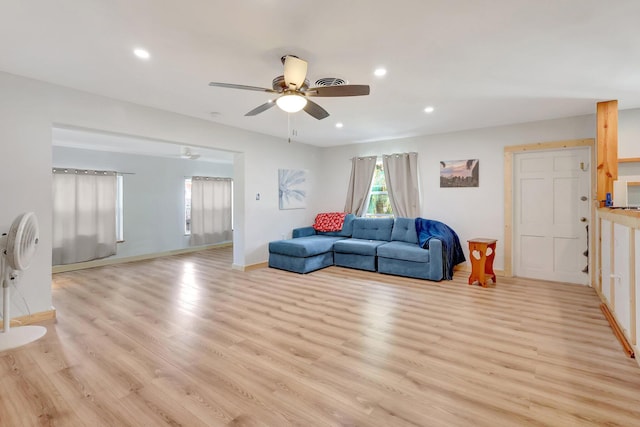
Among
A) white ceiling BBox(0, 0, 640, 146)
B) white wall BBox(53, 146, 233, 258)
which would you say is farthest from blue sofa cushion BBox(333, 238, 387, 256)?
A: white wall BBox(53, 146, 233, 258)

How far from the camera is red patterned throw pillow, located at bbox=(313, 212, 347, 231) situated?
636 centimetres

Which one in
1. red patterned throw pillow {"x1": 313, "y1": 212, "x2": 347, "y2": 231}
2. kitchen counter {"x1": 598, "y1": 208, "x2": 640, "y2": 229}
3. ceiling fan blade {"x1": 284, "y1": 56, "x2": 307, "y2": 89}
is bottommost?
red patterned throw pillow {"x1": 313, "y1": 212, "x2": 347, "y2": 231}

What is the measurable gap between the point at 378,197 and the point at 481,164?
2.02 m

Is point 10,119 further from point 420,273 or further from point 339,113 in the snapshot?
point 420,273

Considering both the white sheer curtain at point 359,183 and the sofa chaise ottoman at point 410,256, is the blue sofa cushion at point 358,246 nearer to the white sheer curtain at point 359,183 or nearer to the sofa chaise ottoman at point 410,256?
the sofa chaise ottoman at point 410,256

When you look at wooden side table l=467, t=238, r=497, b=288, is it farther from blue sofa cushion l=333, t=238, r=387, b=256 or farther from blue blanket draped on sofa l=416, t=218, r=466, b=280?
blue sofa cushion l=333, t=238, r=387, b=256

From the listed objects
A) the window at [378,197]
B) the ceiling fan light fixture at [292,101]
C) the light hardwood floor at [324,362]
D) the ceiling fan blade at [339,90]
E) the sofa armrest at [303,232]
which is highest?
the ceiling fan blade at [339,90]

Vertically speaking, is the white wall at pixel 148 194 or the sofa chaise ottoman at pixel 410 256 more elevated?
the white wall at pixel 148 194

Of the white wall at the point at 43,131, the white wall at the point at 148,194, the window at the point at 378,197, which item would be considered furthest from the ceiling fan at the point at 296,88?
Answer: the white wall at the point at 148,194

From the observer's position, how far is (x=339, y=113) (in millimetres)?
4332

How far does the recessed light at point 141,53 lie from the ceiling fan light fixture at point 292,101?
1166 millimetres

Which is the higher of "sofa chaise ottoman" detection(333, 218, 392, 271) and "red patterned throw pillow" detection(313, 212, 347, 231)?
"red patterned throw pillow" detection(313, 212, 347, 231)

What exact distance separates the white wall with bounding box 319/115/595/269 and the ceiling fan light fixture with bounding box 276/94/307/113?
144 inches

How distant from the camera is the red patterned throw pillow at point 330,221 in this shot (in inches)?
250
